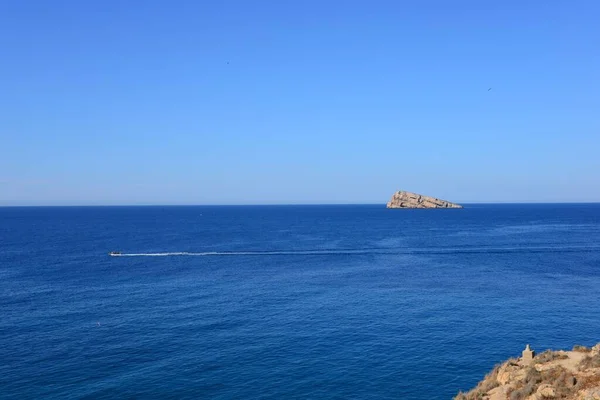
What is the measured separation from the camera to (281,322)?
60719 millimetres

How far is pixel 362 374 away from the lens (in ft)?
147

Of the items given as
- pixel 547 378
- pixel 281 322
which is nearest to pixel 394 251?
pixel 281 322

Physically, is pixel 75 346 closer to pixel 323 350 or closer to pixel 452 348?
pixel 323 350

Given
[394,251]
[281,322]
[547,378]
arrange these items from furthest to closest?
[394,251] → [281,322] → [547,378]

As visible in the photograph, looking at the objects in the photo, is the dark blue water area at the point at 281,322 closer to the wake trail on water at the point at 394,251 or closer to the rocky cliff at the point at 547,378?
the rocky cliff at the point at 547,378

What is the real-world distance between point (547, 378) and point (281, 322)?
3521 cm

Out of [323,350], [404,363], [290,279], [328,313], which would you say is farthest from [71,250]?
[404,363]

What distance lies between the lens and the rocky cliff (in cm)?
2808

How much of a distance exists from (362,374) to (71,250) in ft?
362

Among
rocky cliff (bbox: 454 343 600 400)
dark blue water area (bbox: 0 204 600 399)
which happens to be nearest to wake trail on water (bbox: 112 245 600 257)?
dark blue water area (bbox: 0 204 600 399)

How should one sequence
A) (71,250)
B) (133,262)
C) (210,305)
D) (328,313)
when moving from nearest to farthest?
1. (328,313)
2. (210,305)
3. (133,262)
4. (71,250)

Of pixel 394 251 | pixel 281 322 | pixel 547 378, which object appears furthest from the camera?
pixel 394 251

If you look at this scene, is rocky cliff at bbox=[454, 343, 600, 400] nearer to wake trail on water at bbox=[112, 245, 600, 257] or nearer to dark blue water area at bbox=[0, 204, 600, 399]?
dark blue water area at bbox=[0, 204, 600, 399]

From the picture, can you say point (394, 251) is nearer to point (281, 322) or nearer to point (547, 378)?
point (281, 322)
